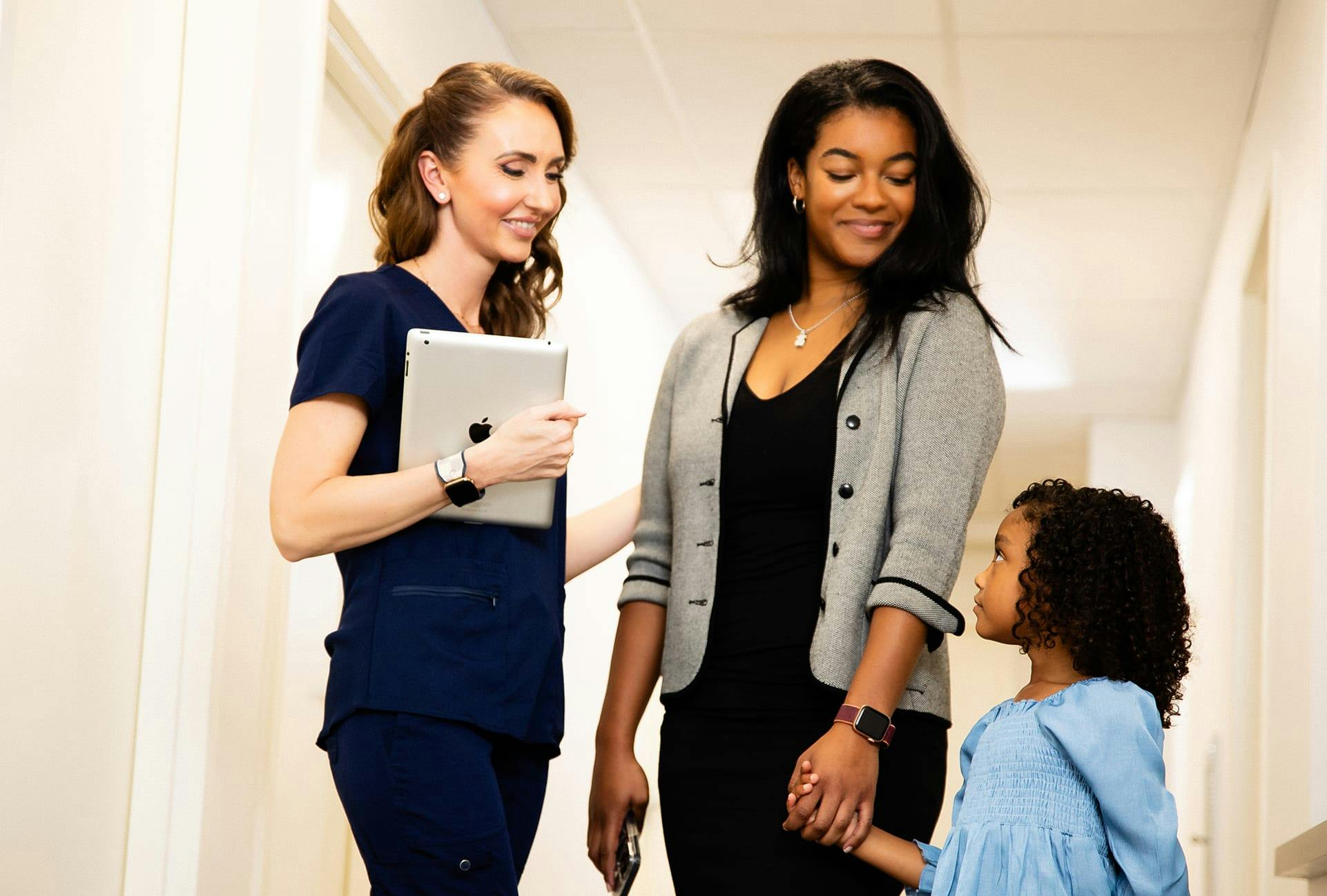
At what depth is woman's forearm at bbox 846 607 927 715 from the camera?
152cm

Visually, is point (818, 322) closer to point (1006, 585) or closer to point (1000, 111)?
point (1006, 585)

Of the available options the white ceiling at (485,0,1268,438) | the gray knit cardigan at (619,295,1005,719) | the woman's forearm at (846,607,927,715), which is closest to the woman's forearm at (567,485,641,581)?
the gray knit cardigan at (619,295,1005,719)

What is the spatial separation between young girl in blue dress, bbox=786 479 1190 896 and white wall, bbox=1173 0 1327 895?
31cm

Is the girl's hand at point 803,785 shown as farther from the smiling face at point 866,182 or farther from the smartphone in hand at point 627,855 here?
the smiling face at point 866,182

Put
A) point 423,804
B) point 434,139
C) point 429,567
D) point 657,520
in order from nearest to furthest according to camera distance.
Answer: point 423,804 → point 429,567 → point 434,139 → point 657,520

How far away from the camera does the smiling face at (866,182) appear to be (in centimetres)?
178

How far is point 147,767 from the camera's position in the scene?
207 cm

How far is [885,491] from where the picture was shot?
5.27ft

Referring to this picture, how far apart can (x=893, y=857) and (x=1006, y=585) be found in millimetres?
325

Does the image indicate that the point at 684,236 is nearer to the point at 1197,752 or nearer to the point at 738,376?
the point at 1197,752

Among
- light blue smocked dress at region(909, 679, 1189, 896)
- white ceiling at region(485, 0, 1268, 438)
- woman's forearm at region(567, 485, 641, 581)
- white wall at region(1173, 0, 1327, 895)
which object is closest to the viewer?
light blue smocked dress at region(909, 679, 1189, 896)

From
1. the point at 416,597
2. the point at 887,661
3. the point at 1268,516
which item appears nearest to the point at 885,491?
the point at 887,661

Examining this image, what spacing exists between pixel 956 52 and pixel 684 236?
178cm

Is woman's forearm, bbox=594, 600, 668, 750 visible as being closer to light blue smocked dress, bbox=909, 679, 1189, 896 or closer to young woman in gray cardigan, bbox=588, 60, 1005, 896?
young woman in gray cardigan, bbox=588, 60, 1005, 896
